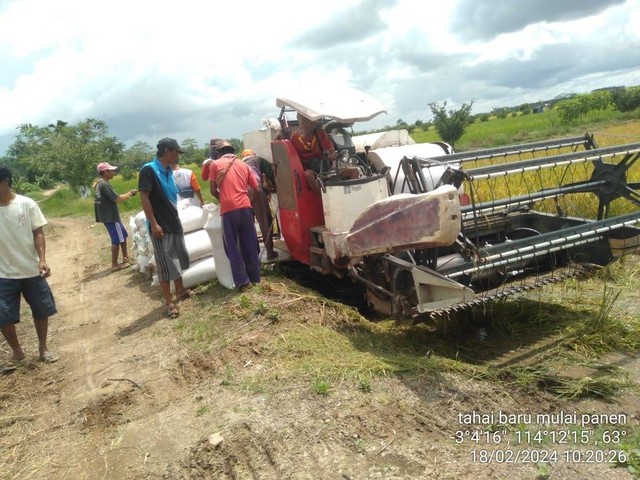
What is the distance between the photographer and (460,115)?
25.8 metres

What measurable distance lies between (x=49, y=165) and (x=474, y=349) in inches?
1033

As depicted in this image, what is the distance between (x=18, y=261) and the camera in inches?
178

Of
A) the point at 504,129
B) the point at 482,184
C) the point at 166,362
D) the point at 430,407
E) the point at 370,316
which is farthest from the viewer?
the point at 504,129

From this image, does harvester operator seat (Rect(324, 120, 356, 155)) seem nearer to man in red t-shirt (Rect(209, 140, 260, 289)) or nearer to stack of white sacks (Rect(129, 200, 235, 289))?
man in red t-shirt (Rect(209, 140, 260, 289))

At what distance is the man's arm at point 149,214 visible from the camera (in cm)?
507

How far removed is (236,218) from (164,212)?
779 mm

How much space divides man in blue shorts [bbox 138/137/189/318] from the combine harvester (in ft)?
3.76

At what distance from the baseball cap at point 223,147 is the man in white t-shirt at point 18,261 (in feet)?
6.50

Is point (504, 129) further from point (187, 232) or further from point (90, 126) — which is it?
point (187, 232)

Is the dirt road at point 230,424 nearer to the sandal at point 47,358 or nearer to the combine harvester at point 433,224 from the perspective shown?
the sandal at point 47,358

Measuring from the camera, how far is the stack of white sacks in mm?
5562

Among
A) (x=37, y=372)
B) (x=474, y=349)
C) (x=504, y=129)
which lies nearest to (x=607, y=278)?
(x=474, y=349)

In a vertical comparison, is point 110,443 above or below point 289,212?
below

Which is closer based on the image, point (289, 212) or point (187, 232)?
point (289, 212)
